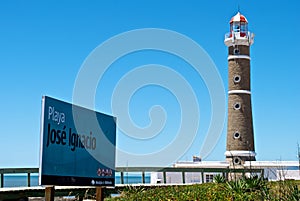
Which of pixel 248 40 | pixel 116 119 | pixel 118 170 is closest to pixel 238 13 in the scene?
pixel 248 40

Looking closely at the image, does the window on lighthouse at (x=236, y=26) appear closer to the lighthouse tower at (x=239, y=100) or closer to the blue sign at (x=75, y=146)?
the lighthouse tower at (x=239, y=100)

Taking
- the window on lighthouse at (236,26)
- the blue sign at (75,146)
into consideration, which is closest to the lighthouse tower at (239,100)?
the window on lighthouse at (236,26)

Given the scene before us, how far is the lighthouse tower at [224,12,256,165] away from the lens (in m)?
42.0

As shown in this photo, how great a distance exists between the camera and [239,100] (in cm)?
4259

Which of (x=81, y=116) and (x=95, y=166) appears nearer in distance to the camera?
(x=81, y=116)

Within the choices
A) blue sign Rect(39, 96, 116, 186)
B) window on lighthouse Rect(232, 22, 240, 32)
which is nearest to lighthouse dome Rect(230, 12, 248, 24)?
window on lighthouse Rect(232, 22, 240, 32)

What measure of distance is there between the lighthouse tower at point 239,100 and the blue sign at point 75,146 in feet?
94.7

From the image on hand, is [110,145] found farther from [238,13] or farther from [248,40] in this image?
[238,13]

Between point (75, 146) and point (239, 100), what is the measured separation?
32443 millimetres

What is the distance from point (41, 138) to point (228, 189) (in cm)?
556

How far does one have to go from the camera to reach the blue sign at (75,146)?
10.2 metres

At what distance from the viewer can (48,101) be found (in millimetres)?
10234

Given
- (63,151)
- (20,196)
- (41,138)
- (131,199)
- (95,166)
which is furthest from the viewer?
(20,196)

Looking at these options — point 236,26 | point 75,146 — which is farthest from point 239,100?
point 75,146
